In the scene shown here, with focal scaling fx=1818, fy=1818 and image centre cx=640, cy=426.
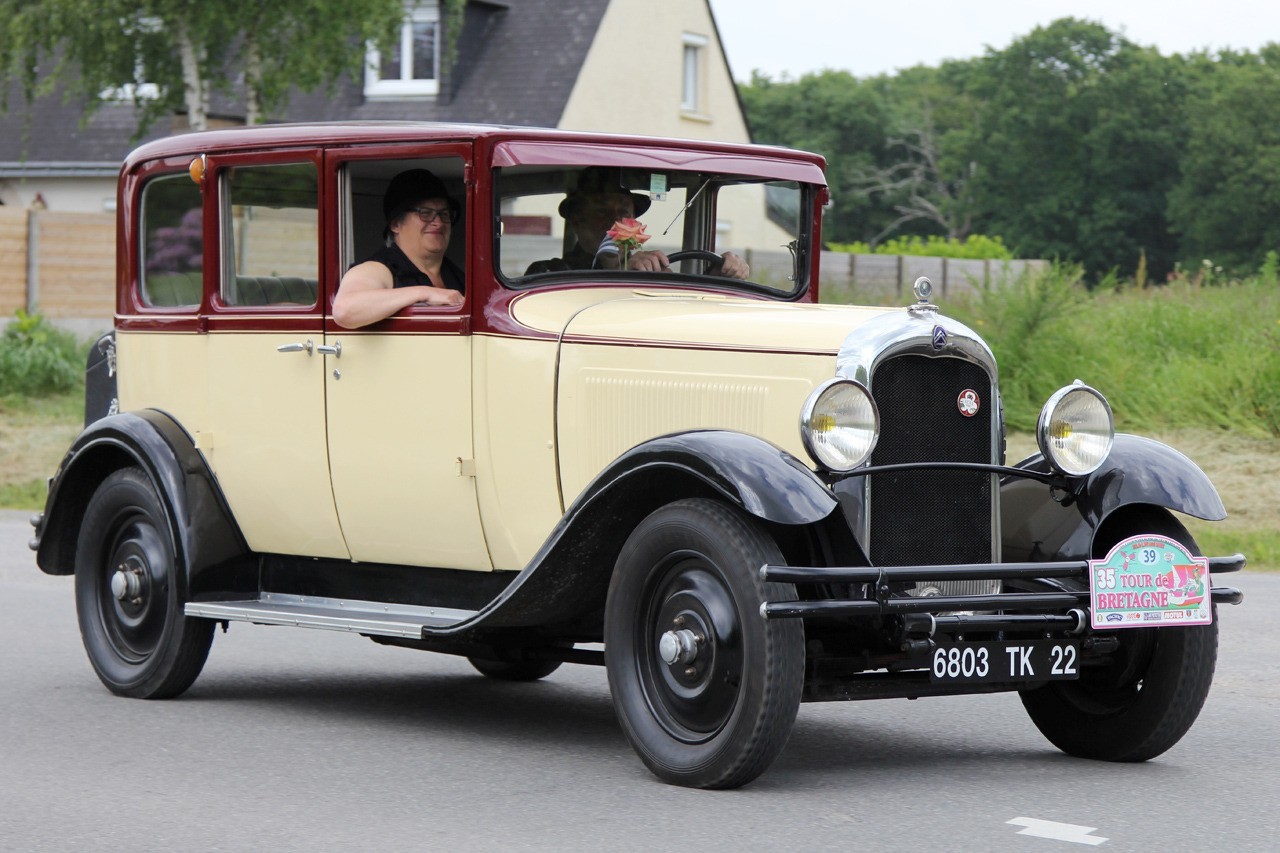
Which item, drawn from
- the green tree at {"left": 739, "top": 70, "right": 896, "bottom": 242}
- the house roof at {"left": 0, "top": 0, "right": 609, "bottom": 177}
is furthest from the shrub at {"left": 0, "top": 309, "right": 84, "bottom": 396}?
the green tree at {"left": 739, "top": 70, "right": 896, "bottom": 242}

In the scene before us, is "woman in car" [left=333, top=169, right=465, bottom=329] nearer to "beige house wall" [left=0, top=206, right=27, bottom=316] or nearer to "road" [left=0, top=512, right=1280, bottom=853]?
"road" [left=0, top=512, right=1280, bottom=853]

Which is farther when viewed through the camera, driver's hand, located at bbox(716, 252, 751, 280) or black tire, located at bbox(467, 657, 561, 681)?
black tire, located at bbox(467, 657, 561, 681)

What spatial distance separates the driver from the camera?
6.29 meters

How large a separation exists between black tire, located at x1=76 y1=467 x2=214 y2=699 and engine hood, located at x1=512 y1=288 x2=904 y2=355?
1847 mm

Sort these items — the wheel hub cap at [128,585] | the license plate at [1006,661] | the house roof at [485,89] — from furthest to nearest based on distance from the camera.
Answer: the house roof at [485,89]
the wheel hub cap at [128,585]
the license plate at [1006,661]

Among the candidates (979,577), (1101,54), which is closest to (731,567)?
(979,577)

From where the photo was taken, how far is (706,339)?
5551mm

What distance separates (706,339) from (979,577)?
1136mm

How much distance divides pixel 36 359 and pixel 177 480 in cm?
1473

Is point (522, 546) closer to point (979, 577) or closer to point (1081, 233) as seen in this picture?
point (979, 577)

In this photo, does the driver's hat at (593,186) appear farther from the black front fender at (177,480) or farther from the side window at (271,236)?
the black front fender at (177,480)

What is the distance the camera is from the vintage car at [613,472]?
5.12 m

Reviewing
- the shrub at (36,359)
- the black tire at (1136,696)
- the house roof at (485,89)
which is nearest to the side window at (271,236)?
the black tire at (1136,696)

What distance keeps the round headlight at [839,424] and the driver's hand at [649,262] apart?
57.7 inches
